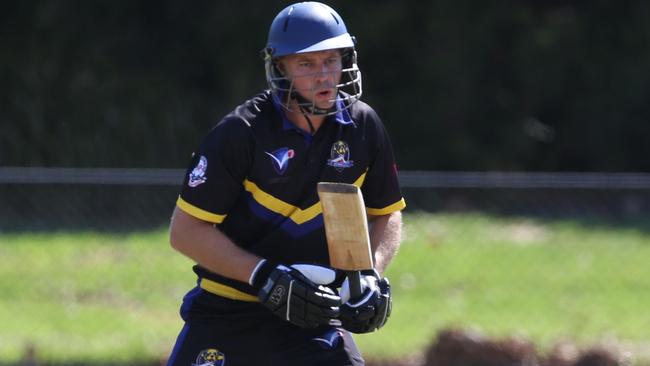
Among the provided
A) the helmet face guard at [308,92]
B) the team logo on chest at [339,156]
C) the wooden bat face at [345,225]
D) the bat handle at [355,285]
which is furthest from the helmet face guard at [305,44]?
the bat handle at [355,285]

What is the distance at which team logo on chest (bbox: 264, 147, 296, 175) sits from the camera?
14.6ft

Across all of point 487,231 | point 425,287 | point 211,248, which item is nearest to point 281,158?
point 211,248

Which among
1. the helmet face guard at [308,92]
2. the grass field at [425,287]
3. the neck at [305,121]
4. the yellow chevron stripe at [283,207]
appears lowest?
the grass field at [425,287]

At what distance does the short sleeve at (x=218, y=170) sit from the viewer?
4.40 metres

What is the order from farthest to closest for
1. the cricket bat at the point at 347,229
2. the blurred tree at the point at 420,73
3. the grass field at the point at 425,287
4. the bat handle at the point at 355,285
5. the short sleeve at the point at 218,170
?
the blurred tree at the point at 420,73
the grass field at the point at 425,287
the short sleeve at the point at 218,170
the bat handle at the point at 355,285
the cricket bat at the point at 347,229

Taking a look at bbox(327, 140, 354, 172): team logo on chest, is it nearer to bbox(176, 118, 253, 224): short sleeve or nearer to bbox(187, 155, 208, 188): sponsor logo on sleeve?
bbox(176, 118, 253, 224): short sleeve

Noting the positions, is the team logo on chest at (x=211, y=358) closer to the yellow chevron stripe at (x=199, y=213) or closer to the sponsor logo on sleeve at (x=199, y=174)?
the yellow chevron stripe at (x=199, y=213)

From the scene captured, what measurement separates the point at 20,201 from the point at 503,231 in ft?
12.7

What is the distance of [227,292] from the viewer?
4.59m

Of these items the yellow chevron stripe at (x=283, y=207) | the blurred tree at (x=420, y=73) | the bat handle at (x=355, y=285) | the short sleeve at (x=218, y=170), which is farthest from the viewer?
the blurred tree at (x=420, y=73)

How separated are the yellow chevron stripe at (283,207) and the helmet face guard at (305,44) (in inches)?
12.3

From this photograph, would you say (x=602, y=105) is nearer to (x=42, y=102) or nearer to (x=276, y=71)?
(x=42, y=102)

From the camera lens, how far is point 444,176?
9.05 metres

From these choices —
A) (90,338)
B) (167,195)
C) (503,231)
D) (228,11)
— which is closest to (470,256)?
(503,231)
